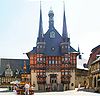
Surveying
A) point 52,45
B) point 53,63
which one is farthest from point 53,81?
point 52,45

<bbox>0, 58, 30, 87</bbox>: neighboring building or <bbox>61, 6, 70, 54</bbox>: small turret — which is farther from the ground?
<bbox>61, 6, 70, 54</bbox>: small turret

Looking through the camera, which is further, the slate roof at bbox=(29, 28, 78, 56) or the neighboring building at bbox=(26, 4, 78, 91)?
the slate roof at bbox=(29, 28, 78, 56)

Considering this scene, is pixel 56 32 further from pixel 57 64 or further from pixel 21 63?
pixel 21 63

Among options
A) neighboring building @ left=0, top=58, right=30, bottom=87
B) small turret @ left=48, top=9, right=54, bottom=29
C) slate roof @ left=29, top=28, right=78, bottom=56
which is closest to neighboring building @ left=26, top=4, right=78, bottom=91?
slate roof @ left=29, top=28, right=78, bottom=56

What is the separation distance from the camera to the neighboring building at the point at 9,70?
83688mm

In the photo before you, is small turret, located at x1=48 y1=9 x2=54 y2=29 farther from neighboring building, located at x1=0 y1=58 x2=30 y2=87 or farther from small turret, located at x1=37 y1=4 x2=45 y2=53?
neighboring building, located at x1=0 y1=58 x2=30 y2=87

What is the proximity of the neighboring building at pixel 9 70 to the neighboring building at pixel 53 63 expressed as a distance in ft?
49.5

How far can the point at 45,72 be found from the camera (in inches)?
2751

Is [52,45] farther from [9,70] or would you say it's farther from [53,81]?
[9,70]

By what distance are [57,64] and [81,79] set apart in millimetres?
17133

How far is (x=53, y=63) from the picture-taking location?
7012cm

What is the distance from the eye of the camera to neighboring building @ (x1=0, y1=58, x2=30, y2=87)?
8369cm

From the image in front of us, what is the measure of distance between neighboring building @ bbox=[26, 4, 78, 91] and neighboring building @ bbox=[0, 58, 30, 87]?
1508 centimetres

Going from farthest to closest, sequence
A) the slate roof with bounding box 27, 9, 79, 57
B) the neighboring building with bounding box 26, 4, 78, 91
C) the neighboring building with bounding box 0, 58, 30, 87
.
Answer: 1. the neighboring building with bounding box 0, 58, 30, 87
2. the slate roof with bounding box 27, 9, 79, 57
3. the neighboring building with bounding box 26, 4, 78, 91
